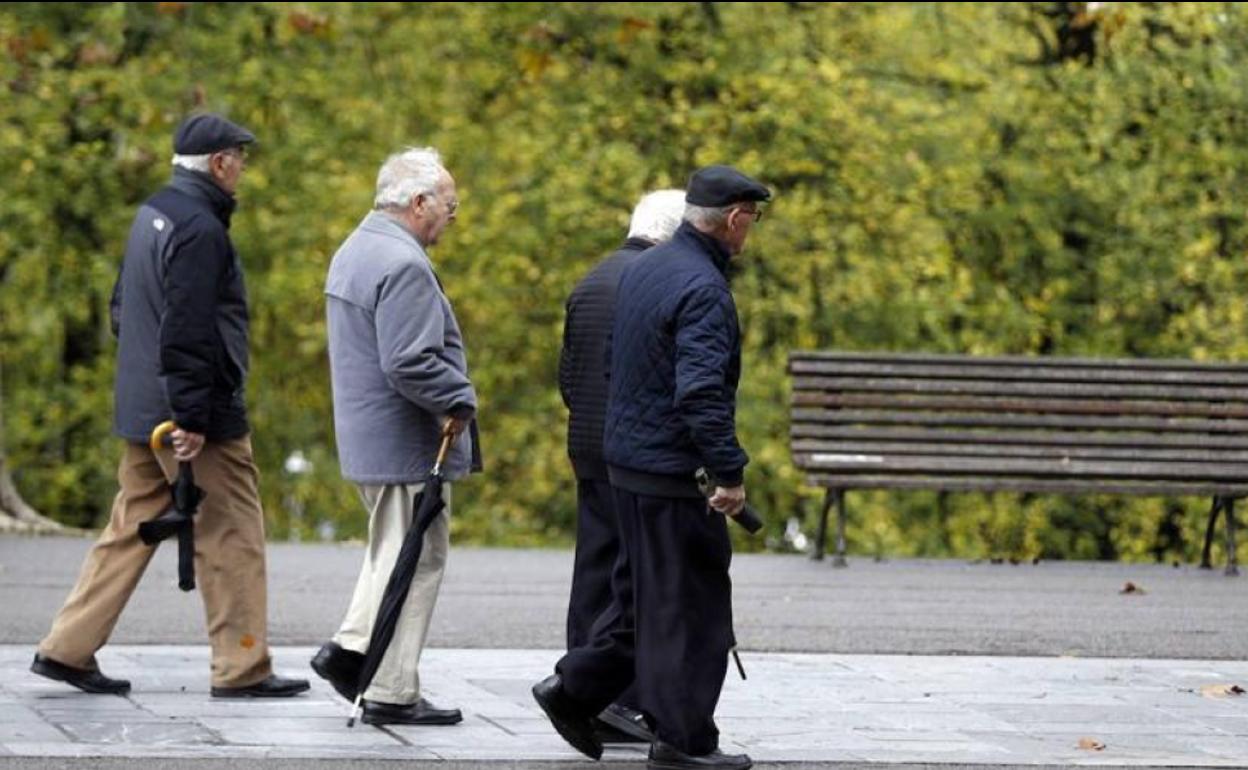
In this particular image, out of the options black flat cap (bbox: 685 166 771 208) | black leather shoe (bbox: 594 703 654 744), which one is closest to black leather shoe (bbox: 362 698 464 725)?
black leather shoe (bbox: 594 703 654 744)

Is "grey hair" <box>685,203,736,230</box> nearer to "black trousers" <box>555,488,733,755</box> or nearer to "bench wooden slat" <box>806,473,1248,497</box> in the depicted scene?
"black trousers" <box>555,488,733,755</box>

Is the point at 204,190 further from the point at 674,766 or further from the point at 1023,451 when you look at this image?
the point at 1023,451

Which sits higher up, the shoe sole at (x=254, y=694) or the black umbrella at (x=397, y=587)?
the black umbrella at (x=397, y=587)

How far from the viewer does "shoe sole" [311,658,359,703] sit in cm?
819

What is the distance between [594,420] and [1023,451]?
6.23m

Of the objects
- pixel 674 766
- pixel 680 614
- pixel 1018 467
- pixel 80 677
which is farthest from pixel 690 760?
pixel 1018 467

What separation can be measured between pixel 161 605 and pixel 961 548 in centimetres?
1096

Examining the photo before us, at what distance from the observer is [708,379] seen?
7270mm

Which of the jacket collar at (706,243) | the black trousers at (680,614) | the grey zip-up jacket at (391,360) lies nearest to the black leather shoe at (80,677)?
the grey zip-up jacket at (391,360)

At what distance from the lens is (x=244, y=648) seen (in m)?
8.76

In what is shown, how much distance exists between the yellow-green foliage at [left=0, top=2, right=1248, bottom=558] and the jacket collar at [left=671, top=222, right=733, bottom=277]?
12454mm

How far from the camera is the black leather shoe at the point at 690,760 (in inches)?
293

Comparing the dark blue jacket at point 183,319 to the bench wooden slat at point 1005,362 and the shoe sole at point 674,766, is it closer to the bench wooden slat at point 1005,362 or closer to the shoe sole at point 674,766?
the shoe sole at point 674,766

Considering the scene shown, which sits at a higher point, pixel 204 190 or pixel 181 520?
pixel 204 190
